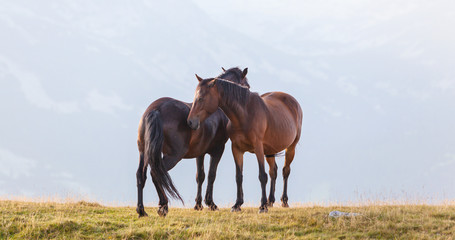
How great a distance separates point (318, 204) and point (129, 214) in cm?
494

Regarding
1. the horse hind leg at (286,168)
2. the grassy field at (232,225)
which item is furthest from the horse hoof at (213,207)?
the horse hind leg at (286,168)

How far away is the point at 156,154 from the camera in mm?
9438

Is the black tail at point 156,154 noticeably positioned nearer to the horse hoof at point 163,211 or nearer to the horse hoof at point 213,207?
the horse hoof at point 163,211

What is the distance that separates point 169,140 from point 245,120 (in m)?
1.72

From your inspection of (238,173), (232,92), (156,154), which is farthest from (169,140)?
(238,173)

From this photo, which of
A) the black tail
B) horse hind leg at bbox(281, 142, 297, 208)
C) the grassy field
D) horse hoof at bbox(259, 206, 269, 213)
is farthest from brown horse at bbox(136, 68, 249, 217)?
horse hind leg at bbox(281, 142, 297, 208)

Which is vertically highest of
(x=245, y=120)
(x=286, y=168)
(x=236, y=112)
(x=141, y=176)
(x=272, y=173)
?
(x=236, y=112)

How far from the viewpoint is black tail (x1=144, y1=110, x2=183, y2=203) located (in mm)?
9438

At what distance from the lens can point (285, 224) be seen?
30.2 ft

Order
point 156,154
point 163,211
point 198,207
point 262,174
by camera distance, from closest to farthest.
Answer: point 156,154 < point 163,211 < point 262,174 < point 198,207

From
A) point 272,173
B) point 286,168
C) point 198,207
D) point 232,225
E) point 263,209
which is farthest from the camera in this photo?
point 286,168

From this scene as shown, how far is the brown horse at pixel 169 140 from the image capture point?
374 inches

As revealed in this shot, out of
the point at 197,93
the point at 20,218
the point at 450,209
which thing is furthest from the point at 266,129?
the point at 20,218

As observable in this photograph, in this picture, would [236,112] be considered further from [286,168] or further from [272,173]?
[286,168]
